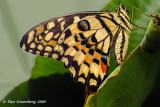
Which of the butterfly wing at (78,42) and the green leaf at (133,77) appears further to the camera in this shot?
the butterfly wing at (78,42)

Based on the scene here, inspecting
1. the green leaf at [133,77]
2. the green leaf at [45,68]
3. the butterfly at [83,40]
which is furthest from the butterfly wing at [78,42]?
the green leaf at [133,77]

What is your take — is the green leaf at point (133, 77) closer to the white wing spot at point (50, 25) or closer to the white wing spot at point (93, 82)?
the white wing spot at point (93, 82)

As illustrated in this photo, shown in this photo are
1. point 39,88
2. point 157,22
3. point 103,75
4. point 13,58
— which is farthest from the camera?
point 13,58

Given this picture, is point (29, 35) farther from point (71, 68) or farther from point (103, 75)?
point (103, 75)

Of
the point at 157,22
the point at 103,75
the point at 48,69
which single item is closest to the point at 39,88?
the point at 48,69

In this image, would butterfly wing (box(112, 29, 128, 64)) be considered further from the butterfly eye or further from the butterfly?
the butterfly eye

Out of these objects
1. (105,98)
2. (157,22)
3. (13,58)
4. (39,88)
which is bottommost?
(13,58)

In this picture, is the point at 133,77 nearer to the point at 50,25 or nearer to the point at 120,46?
the point at 120,46

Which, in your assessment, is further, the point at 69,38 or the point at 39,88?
the point at 39,88
